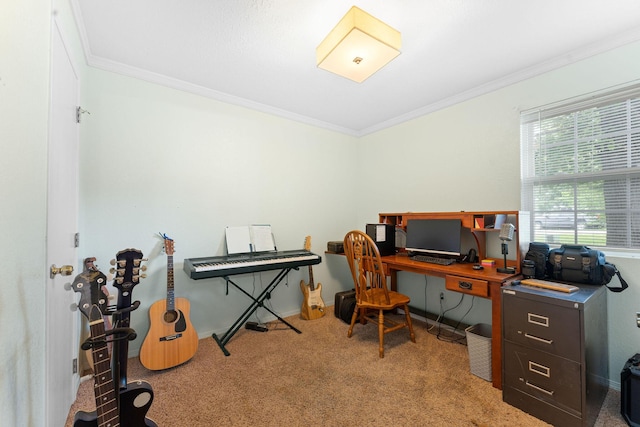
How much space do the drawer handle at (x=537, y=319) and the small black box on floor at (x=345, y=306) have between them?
165cm

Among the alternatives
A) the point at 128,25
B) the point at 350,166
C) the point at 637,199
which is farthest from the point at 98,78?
the point at 637,199

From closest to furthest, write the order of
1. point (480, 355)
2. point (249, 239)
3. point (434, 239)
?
point (480, 355) → point (434, 239) → point (249, 239)

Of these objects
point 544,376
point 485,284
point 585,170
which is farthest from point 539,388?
point 585,170

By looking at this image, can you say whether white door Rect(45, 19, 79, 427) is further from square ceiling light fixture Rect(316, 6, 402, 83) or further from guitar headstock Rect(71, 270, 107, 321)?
square ceiling light fixture Rect(316, 6, 402, 83)

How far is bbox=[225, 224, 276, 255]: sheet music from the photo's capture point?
2.68 meters

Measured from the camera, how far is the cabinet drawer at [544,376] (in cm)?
142

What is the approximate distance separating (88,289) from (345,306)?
2.37m

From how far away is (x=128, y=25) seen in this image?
5.75 ft

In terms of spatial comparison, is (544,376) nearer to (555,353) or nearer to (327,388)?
Result: (555,353)

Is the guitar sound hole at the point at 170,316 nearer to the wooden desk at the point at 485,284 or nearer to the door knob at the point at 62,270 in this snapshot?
the door knob at the point at 62,270

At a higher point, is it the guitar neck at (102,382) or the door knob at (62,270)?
the door knob at (62,270)

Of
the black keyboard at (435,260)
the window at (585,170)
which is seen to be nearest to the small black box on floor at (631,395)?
the window at (585,170)

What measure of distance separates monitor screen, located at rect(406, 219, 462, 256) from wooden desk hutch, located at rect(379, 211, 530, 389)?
9cm

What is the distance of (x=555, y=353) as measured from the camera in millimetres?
1489
